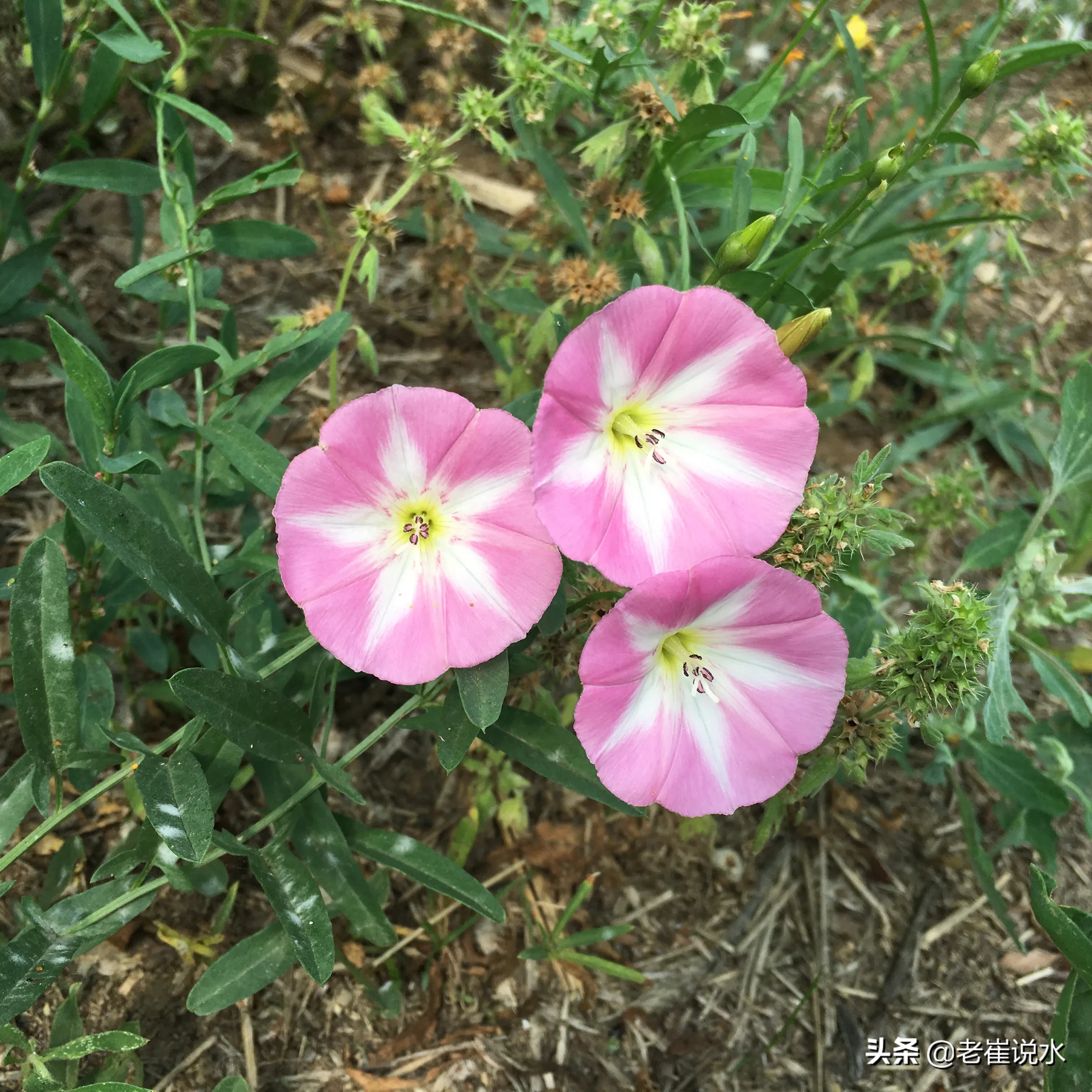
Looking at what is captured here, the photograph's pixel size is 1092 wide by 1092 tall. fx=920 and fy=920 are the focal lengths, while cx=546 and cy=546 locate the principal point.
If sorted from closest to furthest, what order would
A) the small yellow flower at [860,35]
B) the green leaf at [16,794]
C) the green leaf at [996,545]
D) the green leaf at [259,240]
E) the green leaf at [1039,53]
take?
the green leaf at [16,794] → the green leaf at [1039,53] → the green leaf at [259,240] → the green leaf at [996,545] → the small yellow flower at [860,35]

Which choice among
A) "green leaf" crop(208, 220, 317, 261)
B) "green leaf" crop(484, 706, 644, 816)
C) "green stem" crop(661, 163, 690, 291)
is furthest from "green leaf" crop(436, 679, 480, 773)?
"green leaf" crop(208, 220, 317, 261)

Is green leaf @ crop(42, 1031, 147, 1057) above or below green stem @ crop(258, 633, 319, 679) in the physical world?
below

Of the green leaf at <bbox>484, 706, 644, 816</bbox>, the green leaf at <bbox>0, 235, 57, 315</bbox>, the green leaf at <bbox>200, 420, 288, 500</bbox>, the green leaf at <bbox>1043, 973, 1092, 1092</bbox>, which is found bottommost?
the green leaf at <bbox>1043, 973, 1092, 1092</bbox>

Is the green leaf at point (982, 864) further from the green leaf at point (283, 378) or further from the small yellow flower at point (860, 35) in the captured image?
the small yellow flower at point (860, 35)

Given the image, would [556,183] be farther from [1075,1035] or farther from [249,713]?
[1075,1035]

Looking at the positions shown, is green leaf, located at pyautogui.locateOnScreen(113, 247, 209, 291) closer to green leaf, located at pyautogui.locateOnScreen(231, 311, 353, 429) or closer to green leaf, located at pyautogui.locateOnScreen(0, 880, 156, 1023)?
green leaf, located at pyautogui.locateOnScreen(231, 311, 353, 429)

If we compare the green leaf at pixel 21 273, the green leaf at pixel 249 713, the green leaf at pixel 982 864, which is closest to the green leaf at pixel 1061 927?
the green leaf at pixel 982 864
